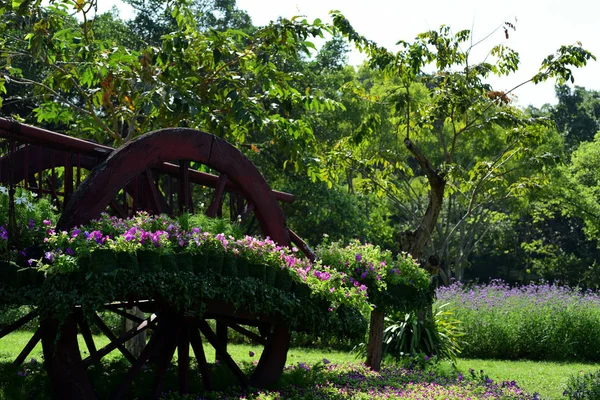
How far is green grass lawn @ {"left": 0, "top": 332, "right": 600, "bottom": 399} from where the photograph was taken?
39.7ft

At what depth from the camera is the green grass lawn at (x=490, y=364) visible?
1210 cm

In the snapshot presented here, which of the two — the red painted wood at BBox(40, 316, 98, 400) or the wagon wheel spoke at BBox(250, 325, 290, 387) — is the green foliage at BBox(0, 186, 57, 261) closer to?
the red painted wood at BBox(40, 316, 98, 400)

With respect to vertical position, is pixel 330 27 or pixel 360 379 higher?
pixel 330 27

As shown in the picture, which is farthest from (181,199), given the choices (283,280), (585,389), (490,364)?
(490,364)

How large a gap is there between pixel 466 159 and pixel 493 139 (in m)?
3.88

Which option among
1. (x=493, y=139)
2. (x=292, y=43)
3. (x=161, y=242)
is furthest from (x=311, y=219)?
(x=161, y=242)

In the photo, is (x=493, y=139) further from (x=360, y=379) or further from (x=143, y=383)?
(x=143, y=383)

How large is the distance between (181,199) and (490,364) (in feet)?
27.3

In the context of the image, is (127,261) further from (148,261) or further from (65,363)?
(65,363)

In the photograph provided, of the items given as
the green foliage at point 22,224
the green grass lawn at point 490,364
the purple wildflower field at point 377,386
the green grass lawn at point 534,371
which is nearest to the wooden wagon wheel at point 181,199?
the green foliage at point 22,224

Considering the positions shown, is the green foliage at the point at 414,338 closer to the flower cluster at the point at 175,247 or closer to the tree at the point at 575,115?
the flower cluster at the point at 175,247

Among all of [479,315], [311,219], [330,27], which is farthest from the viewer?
[311,219]

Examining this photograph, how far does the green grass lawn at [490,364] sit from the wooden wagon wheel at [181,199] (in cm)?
269

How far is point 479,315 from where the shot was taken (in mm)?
16766
